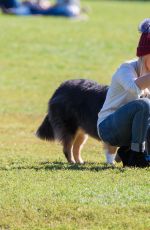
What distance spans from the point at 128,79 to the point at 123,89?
25 cm

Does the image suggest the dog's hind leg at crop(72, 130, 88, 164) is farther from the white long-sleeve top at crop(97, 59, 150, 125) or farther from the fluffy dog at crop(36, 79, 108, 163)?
the white long-sleeve top at crop(97, 59, 150, 125)

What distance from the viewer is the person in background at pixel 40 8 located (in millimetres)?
31562

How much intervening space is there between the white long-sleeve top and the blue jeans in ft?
0.36

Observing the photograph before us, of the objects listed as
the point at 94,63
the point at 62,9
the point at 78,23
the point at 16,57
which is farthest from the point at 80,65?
the point at 62,9

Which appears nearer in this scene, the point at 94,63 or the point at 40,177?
the point at 40,177

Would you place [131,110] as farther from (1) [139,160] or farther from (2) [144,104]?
(1) [139,160]

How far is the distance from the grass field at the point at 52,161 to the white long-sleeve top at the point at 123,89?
0.62 meters

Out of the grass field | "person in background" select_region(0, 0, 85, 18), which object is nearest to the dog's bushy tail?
the grass field

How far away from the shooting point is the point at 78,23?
29125mm

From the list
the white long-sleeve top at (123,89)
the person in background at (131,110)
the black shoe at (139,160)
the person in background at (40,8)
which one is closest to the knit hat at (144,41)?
the person in background at (131,110)

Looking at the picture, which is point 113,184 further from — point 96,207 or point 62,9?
point 62,9

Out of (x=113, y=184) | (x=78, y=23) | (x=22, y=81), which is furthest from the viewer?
(x=78, y=23)

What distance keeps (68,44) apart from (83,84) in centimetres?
1433

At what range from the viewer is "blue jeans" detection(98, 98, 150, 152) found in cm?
727
